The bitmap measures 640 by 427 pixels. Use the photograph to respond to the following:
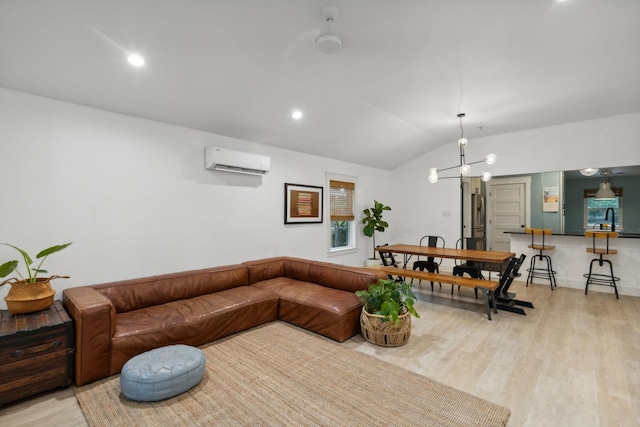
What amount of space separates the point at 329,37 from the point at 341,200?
401 centimetres

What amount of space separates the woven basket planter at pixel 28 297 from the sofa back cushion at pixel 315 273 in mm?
2022

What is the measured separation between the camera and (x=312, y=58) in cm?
287

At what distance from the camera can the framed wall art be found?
4.98m

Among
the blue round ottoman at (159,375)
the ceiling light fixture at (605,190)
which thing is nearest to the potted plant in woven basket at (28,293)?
the blue round ottoman at (159,375)

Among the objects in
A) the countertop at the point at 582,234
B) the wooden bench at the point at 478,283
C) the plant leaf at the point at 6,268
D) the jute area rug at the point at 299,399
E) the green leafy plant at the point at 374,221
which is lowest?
the jute area rug at the point at 299,399

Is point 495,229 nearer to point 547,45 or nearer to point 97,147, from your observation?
point 547,45

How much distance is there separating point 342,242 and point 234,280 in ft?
9.66

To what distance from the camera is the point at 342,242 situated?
6.23 metres

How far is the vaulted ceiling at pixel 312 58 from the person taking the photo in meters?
2.16

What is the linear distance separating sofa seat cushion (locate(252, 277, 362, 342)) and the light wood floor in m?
0.18

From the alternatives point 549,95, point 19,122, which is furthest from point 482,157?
point 19,122

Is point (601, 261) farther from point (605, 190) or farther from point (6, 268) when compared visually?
point (6, 268)

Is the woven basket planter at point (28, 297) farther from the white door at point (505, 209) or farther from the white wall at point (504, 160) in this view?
the white door at point (505, 209)

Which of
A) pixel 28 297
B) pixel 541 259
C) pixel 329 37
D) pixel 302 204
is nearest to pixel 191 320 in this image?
pixel 28 297
